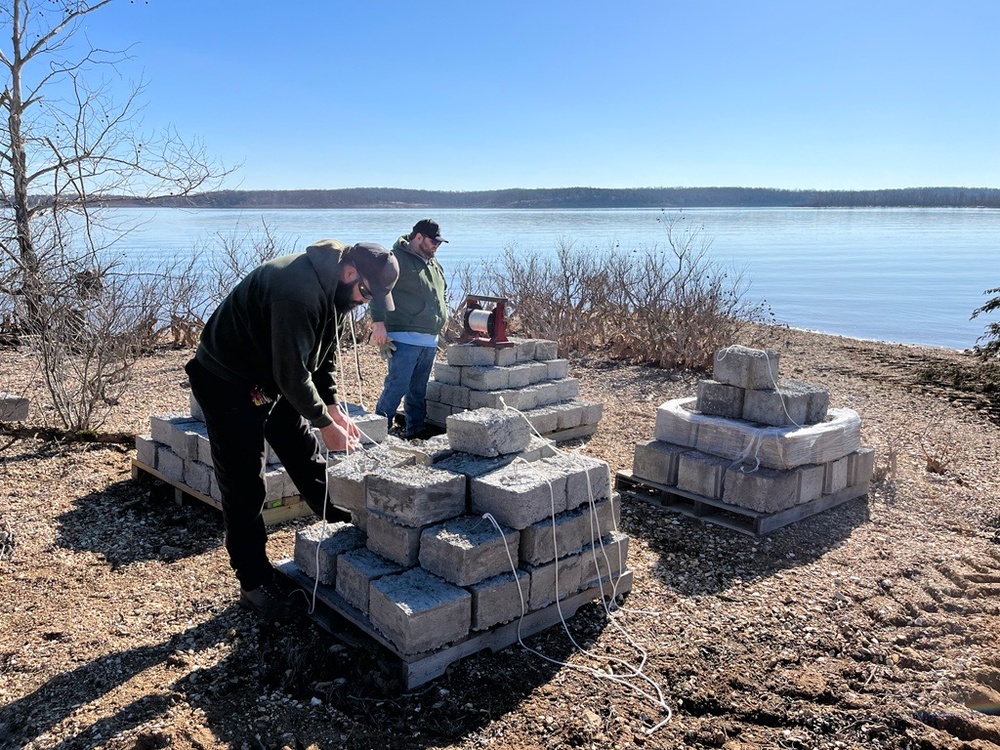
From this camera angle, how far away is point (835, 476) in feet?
19.9

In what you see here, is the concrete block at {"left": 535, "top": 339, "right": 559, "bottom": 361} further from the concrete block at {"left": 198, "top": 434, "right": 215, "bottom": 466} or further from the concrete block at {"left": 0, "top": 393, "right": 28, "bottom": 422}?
the concrete block at {"left": 0, "top": 393, "right": 28, "bottom": 422}

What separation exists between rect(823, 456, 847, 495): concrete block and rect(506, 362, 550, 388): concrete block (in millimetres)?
3116

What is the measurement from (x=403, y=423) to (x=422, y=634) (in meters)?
4.94

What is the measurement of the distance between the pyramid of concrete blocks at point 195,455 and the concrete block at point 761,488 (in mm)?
2633

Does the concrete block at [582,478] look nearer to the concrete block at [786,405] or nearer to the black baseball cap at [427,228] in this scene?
the concrete block at [786,405]

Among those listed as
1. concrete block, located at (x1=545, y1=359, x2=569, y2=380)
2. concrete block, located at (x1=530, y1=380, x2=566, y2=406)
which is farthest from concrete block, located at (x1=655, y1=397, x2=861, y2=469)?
concrete block, located at (x1=545, y1=359, x2=569, y2=380)

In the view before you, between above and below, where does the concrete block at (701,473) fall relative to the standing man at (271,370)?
below

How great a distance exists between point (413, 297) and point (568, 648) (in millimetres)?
3938

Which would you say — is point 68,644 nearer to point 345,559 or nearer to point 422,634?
point 345,559

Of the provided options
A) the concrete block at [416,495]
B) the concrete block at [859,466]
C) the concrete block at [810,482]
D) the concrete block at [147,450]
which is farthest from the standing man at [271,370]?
the concrete block at [859,466]

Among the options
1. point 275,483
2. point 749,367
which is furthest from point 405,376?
point 749,367

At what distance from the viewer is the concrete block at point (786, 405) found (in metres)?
5.83

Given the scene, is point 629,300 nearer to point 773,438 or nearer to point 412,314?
point 412,314

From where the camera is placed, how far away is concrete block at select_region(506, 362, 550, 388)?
26.2 ft
